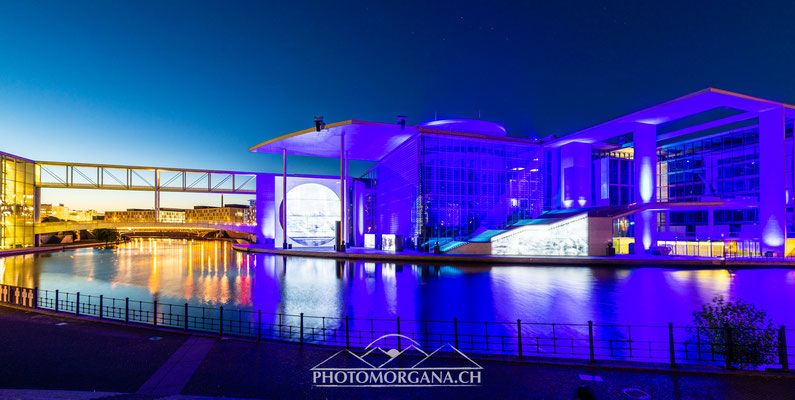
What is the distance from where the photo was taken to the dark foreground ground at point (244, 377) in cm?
682

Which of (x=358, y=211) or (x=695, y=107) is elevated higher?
(x=695, y=107)

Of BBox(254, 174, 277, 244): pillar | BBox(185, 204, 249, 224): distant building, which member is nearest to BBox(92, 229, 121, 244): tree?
BBox(254, 174, 277, 244): pillar

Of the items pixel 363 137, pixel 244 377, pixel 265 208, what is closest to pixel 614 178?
pixel 363 137

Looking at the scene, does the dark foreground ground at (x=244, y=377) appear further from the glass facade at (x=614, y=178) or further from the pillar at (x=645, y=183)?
the glass facade at (x=614, y=178)

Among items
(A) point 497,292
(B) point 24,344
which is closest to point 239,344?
(B) point 24,344

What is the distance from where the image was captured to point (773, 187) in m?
34.4

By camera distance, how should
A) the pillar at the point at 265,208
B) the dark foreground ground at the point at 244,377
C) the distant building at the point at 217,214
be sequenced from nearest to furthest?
the dark foreground ground at the point at 244,377 → the pillar at the point at 265,208 → the distant building at the point at 217,214

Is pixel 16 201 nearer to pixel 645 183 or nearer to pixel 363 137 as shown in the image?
pixel 363 137

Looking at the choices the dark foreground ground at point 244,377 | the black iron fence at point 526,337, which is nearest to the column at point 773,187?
the black iron fence at point 526,337

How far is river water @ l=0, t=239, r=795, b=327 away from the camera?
49.4 feet

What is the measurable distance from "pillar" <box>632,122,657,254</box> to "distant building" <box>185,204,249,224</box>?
140 m

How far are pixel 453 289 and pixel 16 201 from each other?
65209 mm

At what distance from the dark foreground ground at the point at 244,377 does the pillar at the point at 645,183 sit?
3582 centimetres

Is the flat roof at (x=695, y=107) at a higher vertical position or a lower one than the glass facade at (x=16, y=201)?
higher
